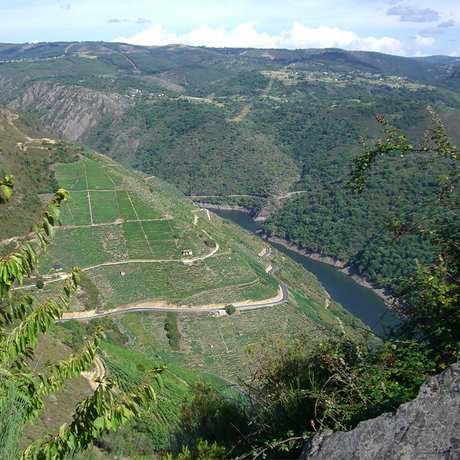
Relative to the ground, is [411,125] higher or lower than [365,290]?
higher

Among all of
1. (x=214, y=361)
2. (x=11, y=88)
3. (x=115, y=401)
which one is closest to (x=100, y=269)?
(x=214, y=361)

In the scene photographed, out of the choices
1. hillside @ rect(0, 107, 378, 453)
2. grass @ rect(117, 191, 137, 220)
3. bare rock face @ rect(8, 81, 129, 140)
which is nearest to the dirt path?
hillside @ rect(0, 107, 378, 453)

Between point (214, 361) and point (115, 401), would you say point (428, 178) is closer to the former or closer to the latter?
point (214, 361)

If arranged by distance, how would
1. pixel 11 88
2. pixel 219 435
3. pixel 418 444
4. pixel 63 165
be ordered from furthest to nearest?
pixel 11 88, pixel 63 165, pixel 219 435, pixel 418 444

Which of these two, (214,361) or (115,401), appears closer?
(115,401)

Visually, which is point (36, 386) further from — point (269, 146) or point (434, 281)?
point (269, 146)

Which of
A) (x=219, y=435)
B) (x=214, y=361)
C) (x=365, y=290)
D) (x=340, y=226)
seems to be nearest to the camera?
(x=219, y=435)

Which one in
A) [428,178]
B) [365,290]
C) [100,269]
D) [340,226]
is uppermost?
[428,178]

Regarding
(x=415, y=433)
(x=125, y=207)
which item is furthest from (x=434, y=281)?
(x=125, y=207)

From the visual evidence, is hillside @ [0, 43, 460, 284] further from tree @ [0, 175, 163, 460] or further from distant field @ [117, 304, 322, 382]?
tree @ [0, 175, 163, 460]
